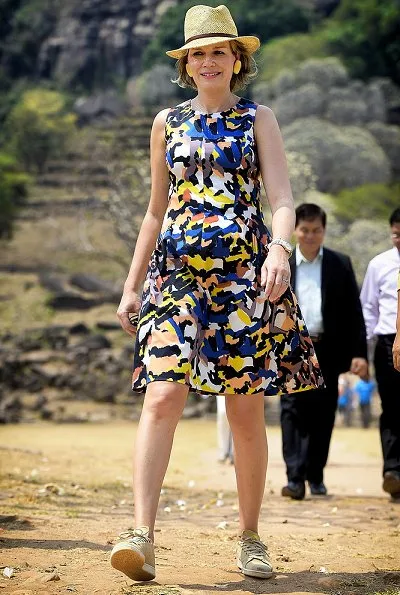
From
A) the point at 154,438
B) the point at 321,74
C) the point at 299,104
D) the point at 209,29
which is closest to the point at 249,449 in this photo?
the point at 154,438

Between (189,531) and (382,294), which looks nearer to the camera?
(189,531)

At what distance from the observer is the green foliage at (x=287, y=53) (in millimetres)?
68231

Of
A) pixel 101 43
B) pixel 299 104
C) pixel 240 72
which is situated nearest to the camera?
pixel 240 72

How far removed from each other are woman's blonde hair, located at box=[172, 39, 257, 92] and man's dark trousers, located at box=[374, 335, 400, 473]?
12.2 feet

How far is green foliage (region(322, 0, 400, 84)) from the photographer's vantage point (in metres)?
76.5

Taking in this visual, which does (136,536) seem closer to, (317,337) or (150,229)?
(150,229)

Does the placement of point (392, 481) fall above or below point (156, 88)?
below

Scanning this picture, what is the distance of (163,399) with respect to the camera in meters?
4.66

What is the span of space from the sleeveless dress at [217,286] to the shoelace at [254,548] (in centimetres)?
62

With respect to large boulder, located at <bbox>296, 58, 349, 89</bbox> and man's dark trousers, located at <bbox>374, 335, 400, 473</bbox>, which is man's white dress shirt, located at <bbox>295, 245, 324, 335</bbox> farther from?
large boulder, located at <bbox>296, 58, 349, 89</bbox>

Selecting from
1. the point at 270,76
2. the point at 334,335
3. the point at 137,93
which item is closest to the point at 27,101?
the point at 137,93

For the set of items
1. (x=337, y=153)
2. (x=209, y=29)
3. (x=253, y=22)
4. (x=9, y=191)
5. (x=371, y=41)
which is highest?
(x=253, y=22)

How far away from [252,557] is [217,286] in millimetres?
1058

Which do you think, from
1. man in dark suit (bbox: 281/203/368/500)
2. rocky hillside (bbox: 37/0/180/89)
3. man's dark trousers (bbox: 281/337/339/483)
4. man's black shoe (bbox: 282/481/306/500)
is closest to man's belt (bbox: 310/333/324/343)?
man in dark suit (bbox: 281/203/368/500)
